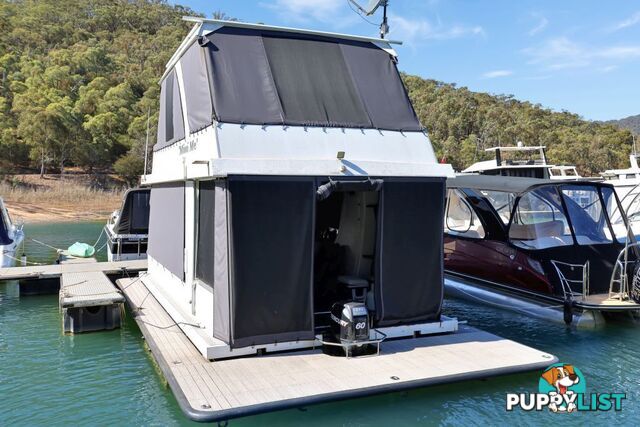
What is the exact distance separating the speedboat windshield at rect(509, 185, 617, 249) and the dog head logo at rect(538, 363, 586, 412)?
3993mm

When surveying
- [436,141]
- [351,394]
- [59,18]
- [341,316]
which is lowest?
[351,394]

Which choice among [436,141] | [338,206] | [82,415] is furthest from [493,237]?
[436,141]

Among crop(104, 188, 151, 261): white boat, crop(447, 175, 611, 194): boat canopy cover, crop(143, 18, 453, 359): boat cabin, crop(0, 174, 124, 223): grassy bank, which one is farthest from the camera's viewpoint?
crop(0, 174, 124, 223): grassy bank

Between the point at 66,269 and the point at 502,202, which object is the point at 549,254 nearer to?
the point at 502,202

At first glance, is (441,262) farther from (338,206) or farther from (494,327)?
(494,327)

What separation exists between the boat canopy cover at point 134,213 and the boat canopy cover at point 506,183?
8.87m

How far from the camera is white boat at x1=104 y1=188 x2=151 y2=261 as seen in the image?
16.0 meters

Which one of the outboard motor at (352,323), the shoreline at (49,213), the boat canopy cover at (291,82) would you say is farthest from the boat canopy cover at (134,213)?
the shoreline at (49,213)

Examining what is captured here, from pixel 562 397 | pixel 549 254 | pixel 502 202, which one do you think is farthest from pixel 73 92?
pixel 562 397

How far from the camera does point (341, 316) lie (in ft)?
22.5

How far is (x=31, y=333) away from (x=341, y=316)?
6.56m

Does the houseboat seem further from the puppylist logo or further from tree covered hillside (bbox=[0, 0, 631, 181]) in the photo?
tree covered hillside (bbox=[0, 0, 631, 181])

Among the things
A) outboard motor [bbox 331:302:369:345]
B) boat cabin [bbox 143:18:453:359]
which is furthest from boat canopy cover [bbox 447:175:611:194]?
outboard motor [bbox 331:302:369:345]

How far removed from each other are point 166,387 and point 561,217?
854cm
